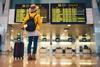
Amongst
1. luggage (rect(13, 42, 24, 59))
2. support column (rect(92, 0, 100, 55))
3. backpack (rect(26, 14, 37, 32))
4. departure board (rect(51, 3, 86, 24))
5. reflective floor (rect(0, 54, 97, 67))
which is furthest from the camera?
support column (rect(92, 0, 100, 55))

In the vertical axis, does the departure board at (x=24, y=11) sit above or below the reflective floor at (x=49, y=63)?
above

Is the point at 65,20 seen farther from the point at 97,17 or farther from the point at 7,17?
the point at 7,17

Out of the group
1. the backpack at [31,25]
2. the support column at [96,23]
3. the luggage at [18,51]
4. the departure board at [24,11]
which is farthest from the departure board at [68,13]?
the backpack at [31,25]

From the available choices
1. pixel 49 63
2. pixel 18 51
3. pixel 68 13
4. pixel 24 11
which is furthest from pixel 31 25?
pixel 68 13

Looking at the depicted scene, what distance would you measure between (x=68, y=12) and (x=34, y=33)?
9629mm

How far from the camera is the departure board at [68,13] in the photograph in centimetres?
1770

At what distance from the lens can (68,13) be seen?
18.0 metres

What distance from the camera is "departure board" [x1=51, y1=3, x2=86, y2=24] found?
17.7 metres

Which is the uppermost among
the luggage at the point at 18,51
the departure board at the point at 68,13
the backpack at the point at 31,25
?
the departure board at the point at 68,13

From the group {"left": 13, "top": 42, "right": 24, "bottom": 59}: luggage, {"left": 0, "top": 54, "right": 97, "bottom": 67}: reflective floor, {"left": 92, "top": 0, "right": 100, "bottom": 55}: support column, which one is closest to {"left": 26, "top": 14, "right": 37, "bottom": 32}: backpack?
{"left": 0, "top": 54, "right": 97, "bottom": 67}: reflective floor

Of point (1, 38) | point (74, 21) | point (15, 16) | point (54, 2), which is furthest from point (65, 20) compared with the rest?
point (1, 38)

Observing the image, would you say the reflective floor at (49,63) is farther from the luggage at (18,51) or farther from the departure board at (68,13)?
the departure board at (68,13)

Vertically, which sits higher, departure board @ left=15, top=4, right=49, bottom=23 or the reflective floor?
departure board @ left=15, top=4, right=49, bottom=23

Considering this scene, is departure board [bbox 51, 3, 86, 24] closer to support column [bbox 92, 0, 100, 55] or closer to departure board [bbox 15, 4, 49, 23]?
departure board [bbox 15, 4, 49, 23]
